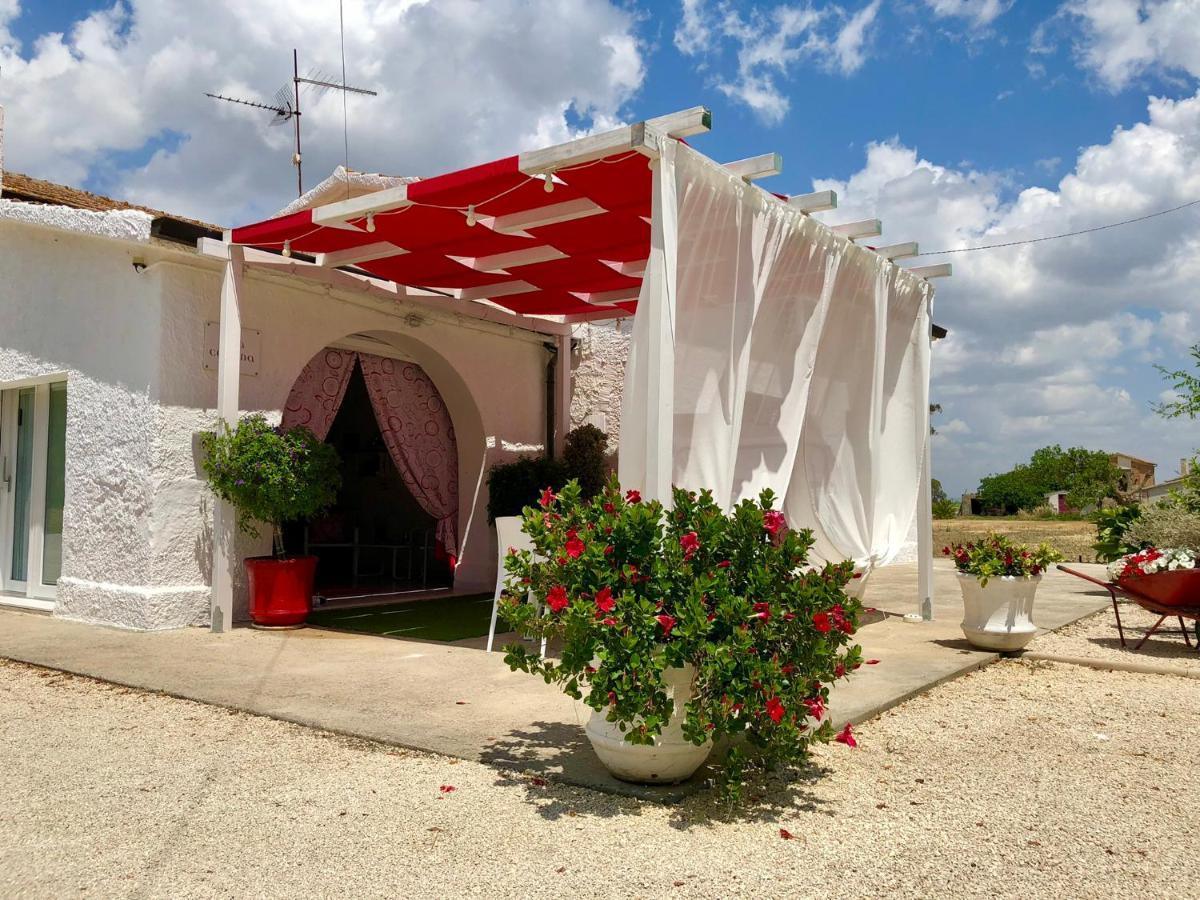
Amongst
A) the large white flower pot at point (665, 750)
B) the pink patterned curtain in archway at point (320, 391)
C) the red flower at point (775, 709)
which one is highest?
the pink patterned curtain in archway at point (320, 391)

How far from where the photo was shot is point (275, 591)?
20.6 feet

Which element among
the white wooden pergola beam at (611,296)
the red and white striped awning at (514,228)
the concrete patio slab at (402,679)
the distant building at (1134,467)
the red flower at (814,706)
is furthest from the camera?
the distant building at (1134,467)

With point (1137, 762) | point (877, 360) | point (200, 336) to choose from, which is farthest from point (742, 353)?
point (200, 336)

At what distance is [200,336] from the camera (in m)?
6.41

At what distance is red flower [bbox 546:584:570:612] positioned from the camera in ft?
9.08

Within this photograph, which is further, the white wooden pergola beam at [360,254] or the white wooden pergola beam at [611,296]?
the white wooden pergola beam at [611,296]

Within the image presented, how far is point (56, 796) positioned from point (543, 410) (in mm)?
6640

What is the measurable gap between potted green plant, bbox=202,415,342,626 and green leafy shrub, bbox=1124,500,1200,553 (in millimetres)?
5668

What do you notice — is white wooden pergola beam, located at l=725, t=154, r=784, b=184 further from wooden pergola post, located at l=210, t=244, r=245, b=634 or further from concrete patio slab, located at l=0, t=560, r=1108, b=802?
wooden pergola post, located at l=210, t=244, r=245, b=634

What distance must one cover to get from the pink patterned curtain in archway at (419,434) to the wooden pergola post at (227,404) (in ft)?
5.98

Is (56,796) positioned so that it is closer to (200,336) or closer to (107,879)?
(107,879)

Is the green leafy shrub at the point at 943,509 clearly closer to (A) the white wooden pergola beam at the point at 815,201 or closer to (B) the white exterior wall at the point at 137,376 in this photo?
(B) the white exterior wall at the point at 137,376

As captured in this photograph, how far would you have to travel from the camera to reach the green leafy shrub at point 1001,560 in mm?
5262

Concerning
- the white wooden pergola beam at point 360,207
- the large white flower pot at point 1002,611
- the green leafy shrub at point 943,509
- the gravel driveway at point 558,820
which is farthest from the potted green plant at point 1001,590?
the green leafy shrub at point 943,509
